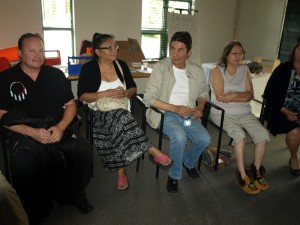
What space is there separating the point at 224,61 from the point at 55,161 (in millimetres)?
1652

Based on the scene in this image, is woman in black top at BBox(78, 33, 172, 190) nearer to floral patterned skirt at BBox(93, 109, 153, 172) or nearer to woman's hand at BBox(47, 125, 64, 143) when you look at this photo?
floral patterned skirt at BBox(93, 109, 153, 172)

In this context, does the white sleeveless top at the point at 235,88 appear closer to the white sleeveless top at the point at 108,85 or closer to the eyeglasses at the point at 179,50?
the eyeglasses at the point at 179,50

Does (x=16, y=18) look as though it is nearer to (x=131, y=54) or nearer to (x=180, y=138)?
(x=131, y=54)

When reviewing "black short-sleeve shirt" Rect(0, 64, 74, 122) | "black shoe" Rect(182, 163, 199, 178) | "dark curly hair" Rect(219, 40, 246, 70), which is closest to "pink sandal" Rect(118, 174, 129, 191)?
"black shoe" Rect(182, 163, 199, 178)

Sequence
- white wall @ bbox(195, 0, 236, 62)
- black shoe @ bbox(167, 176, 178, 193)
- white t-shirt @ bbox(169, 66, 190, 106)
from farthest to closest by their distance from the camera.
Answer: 1. white wall @ bbox(195, 0, 236, 62)
2. white t-shirt @ bbox(169, 66, 190, 106)
3. black shoe @ bbox(167, 176, 178, 193)

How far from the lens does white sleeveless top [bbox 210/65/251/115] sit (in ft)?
7.95

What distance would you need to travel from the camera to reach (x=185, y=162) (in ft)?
8.01

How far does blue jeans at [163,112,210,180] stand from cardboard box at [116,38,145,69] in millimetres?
1295

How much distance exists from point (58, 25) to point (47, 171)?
306 centimetres

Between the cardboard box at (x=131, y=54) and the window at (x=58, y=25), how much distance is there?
130cm

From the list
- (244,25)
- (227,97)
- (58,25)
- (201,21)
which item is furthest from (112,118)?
(244,25)

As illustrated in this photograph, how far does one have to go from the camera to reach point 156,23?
496 cm

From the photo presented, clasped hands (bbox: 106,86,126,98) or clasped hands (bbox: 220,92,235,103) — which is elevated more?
clasped hands (bbox: 106,86,126,98)

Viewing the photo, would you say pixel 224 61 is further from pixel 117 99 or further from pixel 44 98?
pixel 44 98
